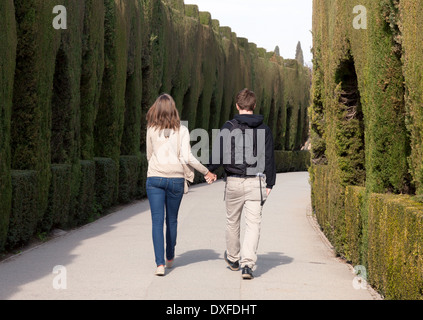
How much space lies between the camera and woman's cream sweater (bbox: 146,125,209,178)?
8227 millimetres

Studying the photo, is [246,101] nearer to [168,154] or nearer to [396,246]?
[168,154]

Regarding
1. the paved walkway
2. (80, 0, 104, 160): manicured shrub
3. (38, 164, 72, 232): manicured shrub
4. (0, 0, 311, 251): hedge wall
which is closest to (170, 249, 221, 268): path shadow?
the paved walkway

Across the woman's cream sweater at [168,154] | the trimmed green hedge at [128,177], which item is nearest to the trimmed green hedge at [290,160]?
the trimmed green hedge at [128,177]

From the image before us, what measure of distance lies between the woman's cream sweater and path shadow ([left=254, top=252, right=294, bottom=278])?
1.36m

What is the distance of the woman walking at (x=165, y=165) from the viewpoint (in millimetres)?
Answer: 8172

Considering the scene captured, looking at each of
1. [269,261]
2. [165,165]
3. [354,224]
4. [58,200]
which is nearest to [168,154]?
[165,165]

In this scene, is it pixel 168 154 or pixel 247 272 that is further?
pixel 168 154

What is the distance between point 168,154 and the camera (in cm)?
827

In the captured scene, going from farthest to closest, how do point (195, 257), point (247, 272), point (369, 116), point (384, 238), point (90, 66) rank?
point (90, 66), point (195, 257), point (369, 116), point (247, 272), point (384, 238)

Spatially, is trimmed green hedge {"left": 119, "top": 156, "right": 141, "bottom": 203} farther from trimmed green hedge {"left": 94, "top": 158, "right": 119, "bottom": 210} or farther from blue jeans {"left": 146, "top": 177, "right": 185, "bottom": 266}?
blue jeans {"left": 146, "top": 177, "right": 185, "bottom": 266}

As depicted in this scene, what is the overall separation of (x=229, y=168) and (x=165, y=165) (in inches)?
28.5

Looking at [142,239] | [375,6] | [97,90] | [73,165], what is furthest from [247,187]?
[97,90]

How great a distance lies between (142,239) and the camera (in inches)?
444

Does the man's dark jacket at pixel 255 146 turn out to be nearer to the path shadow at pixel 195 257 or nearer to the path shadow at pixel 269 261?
the path shadow at pixel 269 261
